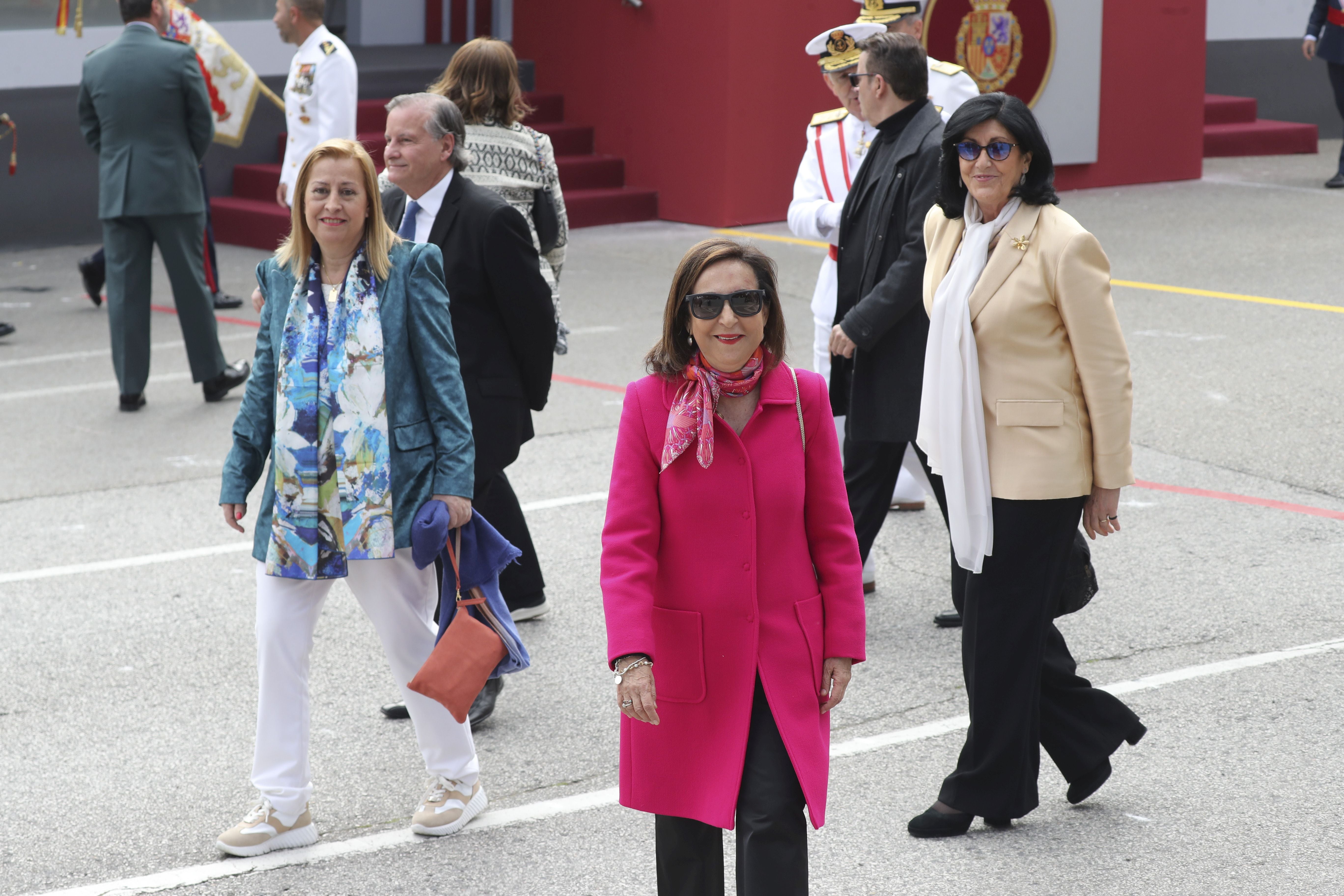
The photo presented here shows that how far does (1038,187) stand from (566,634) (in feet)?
8.41

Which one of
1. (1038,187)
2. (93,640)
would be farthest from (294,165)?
(1038,187)

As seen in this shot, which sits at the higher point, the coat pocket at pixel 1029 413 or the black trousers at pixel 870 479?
the coat pocket at pixel 1029 413

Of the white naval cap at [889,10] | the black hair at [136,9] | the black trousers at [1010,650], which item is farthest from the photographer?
the black hair at [136,9]

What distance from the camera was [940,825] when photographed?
4.23 metres

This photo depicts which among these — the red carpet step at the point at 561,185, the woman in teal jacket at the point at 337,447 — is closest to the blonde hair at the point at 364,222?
the woman in teal jacket at the point at 337,447

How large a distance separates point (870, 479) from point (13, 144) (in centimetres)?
979

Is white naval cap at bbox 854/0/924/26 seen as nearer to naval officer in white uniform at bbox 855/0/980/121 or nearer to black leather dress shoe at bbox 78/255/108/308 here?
naval officer in white uniform at bbox 855/0/980/121

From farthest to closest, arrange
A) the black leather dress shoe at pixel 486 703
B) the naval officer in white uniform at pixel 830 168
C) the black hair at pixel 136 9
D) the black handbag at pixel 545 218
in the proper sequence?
the black hair at pixel 136 9 → the naval officer in white uniform at pixel 830 168 → the black handbag at pixel 545 218 → the black leather dress shoe at pixel 486 703

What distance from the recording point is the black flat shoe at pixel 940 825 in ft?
13.9

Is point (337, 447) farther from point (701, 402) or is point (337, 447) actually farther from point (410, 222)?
point (701, 402)

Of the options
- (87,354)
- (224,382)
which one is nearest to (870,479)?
(224,382)

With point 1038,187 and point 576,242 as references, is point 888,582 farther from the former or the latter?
point 576,242

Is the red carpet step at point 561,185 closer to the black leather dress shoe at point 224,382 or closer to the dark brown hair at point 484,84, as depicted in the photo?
the black leather dress shoe at point 224,382

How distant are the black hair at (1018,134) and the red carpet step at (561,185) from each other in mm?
10014
